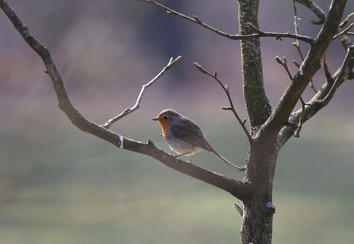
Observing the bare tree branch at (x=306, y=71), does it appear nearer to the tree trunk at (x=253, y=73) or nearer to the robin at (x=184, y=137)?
the tree trunk at (x=253, y=73)

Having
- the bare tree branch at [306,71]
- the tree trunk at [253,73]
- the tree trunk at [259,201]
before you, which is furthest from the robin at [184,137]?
the bare tree branch at [306,71]

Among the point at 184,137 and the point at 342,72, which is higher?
the point at 184,137

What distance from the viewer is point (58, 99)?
130 centimetres

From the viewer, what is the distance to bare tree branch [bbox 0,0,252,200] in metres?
1.27

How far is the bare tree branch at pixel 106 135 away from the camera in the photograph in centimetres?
127

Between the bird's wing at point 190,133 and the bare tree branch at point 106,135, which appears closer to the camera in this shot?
the bare tree branch at point 106,135

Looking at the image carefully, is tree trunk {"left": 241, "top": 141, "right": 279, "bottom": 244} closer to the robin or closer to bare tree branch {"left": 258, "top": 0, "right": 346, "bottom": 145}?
bare tree branch {"left": 258, "top": 0, "right": 346, "bottom": 145}

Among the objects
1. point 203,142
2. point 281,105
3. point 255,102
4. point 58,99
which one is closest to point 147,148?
point 58,99

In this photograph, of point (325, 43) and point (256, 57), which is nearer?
point (325, 43)

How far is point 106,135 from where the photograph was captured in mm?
1412

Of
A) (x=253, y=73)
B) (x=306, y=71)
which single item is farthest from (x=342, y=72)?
(x=253, y=73)

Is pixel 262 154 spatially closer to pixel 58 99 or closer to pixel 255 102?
pixel 255 102

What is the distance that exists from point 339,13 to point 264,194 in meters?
0.65

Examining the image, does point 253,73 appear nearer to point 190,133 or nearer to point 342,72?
point 342,72
